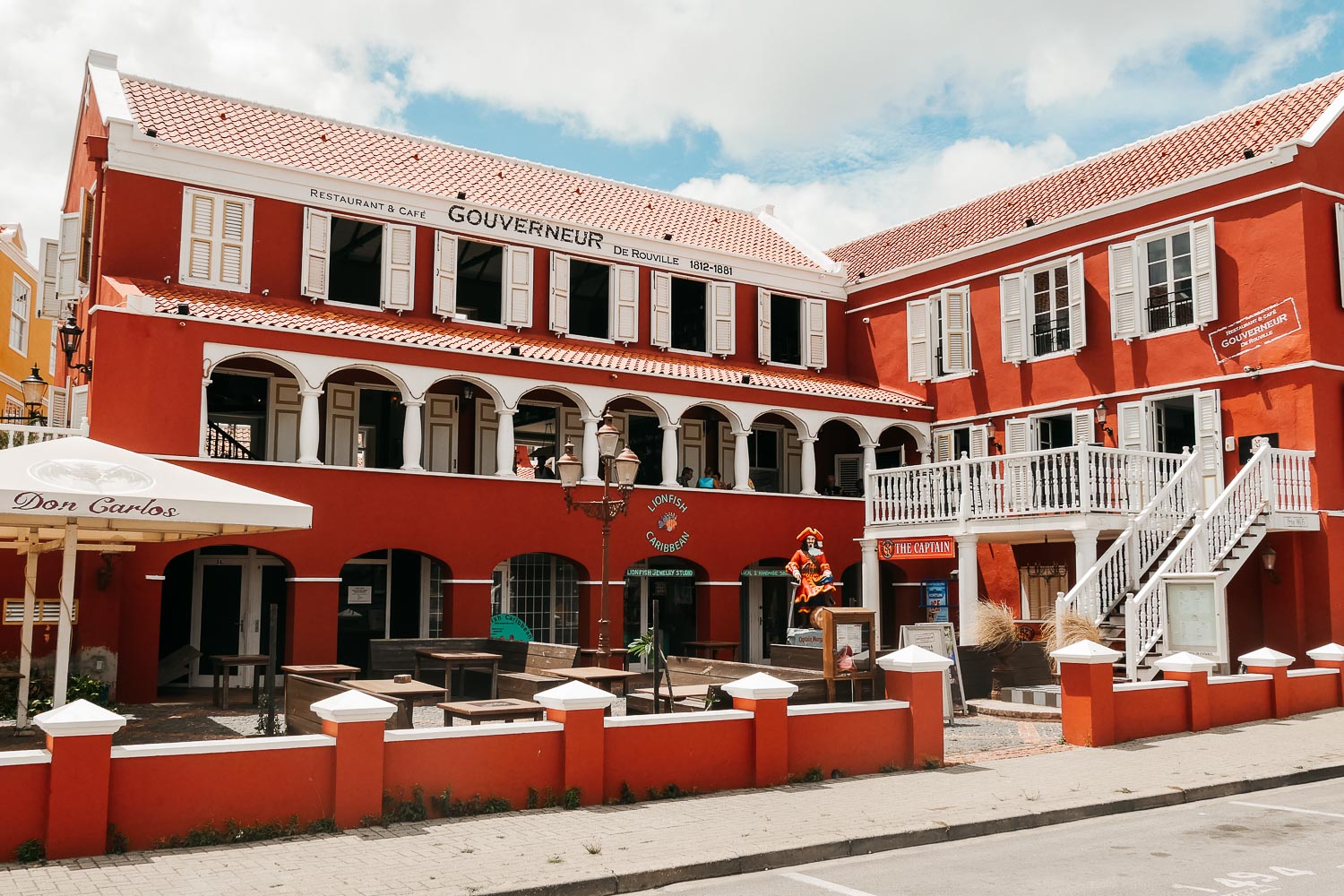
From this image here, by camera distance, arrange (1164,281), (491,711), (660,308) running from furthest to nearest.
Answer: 1. (660,308)
2. (1164,281)
3. (491,711)

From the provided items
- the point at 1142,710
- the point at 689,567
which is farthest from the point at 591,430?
the point at 1142,710

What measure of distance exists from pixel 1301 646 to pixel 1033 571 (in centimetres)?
488

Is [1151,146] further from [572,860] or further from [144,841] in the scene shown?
[144,841]

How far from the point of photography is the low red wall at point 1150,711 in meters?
12.7

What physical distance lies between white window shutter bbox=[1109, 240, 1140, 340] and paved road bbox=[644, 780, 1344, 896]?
1227 cm

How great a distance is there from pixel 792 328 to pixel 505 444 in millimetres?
8760

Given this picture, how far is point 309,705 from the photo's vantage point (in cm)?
1075

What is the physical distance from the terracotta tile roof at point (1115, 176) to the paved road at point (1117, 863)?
44.2 feet

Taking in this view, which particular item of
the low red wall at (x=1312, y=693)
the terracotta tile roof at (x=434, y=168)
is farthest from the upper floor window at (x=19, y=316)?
the low red wall at (x=1312, y=693)

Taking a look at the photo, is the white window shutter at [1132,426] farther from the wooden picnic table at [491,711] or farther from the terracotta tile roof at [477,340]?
the wooden picnic table at [491,711]

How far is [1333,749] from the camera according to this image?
1212cm

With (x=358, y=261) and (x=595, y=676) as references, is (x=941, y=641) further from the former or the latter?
(x=358, y=261)

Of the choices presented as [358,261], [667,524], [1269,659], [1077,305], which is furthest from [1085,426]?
[358,261]

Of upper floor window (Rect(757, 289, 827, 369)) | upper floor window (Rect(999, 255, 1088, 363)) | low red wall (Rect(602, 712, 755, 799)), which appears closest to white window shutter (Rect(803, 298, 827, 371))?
upper floor window (Rect(757, 289, 827, 369))
